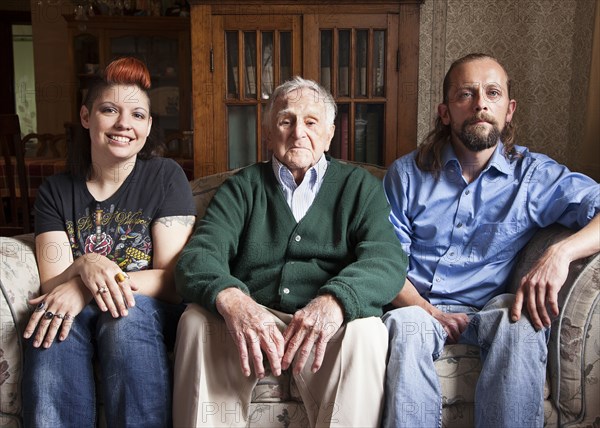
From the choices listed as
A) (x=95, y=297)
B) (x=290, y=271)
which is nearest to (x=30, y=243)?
(x=95, y=297)

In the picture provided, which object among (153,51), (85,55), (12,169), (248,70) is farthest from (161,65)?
(248,70)

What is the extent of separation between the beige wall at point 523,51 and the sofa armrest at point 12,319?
1951 millimetres

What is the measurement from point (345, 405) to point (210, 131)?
1543 mm

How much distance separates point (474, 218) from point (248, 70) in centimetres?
128

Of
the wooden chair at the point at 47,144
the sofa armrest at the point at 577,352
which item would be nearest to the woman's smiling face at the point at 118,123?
the sofa armrest at the point at 577,352

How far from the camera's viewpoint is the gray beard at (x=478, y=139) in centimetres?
190

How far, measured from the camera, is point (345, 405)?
1.50m

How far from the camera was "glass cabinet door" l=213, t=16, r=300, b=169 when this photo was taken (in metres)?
2.72

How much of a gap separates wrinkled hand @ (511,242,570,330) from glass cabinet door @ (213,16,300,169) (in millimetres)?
1435

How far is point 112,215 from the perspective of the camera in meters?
1.84

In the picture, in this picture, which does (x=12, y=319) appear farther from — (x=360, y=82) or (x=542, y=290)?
(x=360, y=82)

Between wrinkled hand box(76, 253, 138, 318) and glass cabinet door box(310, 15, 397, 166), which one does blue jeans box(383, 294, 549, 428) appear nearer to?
wrinkled hand box(76, 253, 138, 318)

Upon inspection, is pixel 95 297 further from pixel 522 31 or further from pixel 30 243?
pixel 522 31

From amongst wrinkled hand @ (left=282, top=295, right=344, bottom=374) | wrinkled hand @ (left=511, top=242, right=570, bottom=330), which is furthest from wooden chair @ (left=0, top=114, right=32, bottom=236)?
wrinkled hand @ (left=511, top=242, right=570, bottom=330)
